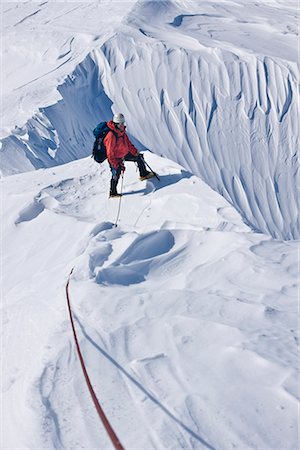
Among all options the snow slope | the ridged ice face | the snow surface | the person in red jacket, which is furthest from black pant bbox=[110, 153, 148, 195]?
the ridged ice face

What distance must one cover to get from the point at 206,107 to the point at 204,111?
86 millimetres

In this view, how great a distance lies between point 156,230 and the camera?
4.34 meters

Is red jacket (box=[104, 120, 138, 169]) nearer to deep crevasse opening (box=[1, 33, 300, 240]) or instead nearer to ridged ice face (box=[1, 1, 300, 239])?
ridged ice face (box=[1, 1, 300, 239])

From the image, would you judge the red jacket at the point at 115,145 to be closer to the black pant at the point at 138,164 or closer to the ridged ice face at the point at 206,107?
the black pant at the point at 138,164

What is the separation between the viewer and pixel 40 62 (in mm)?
10180

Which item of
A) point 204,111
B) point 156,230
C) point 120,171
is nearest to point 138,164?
point 120,171

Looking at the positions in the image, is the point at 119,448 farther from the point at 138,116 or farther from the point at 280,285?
the point at 138,116

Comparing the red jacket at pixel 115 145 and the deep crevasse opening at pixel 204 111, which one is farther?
the deep crevasse opening at pixel 204 111

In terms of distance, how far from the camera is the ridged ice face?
9172 mm

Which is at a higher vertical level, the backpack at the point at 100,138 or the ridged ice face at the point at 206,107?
the backpack at the point at 100,138

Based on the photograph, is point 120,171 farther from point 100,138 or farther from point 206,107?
point 206,107

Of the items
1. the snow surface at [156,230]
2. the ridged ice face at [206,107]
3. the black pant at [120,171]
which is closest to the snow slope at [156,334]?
the snow surface at [156,230]

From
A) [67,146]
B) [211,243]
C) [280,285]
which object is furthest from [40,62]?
[280,285]

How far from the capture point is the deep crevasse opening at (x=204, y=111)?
362 inches
